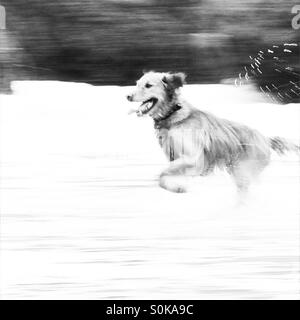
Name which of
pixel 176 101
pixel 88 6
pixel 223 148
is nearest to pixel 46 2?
pixel 88 6

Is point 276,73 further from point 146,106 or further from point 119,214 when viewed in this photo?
point 119,214

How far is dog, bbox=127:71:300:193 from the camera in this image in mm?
4777

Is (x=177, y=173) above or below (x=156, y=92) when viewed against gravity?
below

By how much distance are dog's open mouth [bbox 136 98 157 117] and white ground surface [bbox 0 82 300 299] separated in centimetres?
5

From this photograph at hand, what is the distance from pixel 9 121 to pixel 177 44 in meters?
1.00

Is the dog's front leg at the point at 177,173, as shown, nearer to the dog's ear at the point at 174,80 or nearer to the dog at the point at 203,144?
the dog at the point at 203,144

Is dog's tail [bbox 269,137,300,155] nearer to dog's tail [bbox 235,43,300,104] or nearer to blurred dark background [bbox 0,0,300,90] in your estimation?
dog's tail [bbox 235,43,300,104]

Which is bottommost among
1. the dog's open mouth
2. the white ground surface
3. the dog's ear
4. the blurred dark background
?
the white ground surface

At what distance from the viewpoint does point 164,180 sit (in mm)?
4797

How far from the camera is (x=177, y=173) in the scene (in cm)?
481

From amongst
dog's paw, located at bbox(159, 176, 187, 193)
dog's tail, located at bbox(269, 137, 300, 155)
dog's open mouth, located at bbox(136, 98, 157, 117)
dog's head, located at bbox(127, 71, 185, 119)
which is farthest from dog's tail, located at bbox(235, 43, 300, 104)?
dog's paw, located at bbox(159, 176, 187, 193)

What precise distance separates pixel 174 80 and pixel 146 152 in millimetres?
416

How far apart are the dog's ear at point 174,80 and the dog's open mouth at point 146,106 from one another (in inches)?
4.7

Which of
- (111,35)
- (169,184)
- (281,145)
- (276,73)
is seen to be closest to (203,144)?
(169,184)
